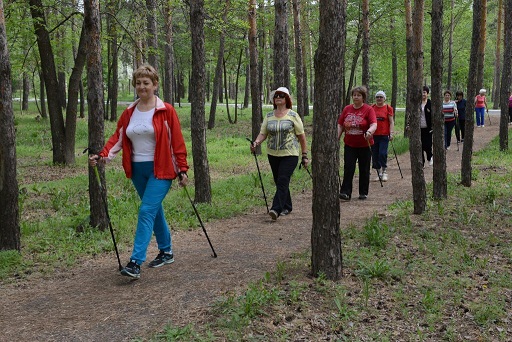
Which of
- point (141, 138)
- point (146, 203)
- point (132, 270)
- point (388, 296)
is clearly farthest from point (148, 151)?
point (388, 296)

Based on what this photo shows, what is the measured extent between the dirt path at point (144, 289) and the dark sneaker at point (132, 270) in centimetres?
10

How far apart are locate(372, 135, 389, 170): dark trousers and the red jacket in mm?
7215

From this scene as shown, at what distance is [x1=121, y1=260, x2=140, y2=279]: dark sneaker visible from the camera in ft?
16.5

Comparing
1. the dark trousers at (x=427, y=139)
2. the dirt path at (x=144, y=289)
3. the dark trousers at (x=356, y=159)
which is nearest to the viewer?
the dirt path at (x=144, y=289)

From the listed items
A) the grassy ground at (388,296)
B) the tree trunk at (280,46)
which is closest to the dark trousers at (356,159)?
the grassy ground at (388,296)

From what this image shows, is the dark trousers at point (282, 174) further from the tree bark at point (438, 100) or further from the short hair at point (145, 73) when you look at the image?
the short hair at point (145, 73)

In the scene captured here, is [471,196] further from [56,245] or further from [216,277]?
[56,245]

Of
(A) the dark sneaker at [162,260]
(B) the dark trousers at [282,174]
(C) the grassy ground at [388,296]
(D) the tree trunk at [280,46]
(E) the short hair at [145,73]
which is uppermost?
(D) the tree trunk at [280,46]

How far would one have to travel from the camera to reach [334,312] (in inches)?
175

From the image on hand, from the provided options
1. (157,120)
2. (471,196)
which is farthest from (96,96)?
(471,196)

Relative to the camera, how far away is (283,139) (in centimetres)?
775

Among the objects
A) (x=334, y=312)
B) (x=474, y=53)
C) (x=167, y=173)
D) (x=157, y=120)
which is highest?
(x=474, y=53)

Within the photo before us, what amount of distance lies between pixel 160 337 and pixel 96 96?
4.01m

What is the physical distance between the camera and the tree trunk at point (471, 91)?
30.9ft
